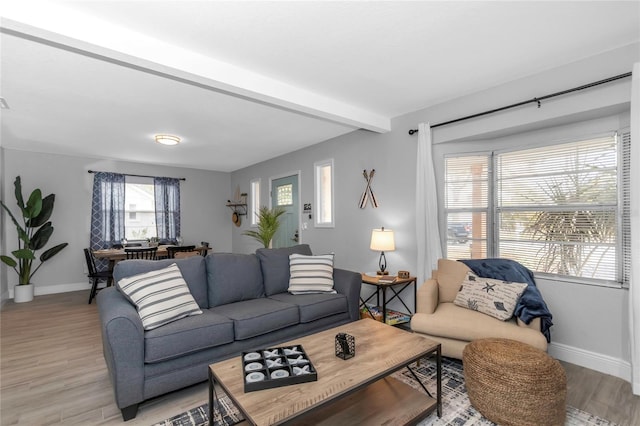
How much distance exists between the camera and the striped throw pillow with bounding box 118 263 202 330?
89.3 inches

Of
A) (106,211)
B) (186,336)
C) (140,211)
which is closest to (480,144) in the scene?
(186,336)

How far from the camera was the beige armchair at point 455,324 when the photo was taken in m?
2.34

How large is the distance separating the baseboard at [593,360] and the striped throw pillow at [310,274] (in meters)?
2.11

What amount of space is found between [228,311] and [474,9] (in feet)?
9.28

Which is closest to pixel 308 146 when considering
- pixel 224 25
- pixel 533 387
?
pixel 224 25

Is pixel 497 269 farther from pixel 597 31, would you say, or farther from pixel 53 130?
pixel 53 130

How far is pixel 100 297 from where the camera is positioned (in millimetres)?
2461

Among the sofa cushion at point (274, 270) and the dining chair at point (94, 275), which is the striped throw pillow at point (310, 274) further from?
the dining chair at point (94, 275)

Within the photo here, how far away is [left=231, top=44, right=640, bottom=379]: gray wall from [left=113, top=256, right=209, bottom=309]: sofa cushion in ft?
7.35

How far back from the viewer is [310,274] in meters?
3.36

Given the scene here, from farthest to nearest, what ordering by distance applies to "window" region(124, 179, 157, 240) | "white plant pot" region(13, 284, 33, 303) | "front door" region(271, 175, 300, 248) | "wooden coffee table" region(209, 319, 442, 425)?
1. "window" region(124, 179, 157, 240)
2. "front door" region(271, 175, 300, 248)
3. "white plant pot" region(13, 284, 33, 303)
4. "wooden coffee table" region(209, 319, 442, 425)

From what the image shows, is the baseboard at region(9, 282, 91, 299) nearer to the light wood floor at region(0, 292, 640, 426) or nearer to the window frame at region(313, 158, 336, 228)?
the light wood floor at region(0, 292, 640, 426)

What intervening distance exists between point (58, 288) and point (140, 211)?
1895 mm

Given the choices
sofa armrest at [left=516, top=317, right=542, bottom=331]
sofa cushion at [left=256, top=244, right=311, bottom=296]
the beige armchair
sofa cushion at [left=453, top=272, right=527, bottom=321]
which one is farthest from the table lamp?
sofa armrest at [left=516, top=317, right=542, bottom=331]
